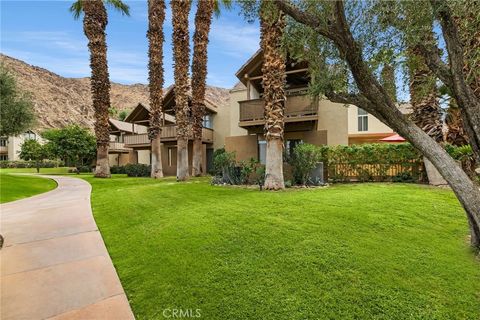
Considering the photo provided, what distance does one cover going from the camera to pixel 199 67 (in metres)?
19.3

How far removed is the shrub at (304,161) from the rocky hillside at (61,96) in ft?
288

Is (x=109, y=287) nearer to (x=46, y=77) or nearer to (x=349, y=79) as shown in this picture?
(x=349, y=79)

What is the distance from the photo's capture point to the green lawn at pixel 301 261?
3230 millimetres

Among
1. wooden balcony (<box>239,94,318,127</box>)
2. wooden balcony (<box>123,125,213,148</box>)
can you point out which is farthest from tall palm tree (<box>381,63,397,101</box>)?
wooden balcony (<box>123,125,213,148</box>)

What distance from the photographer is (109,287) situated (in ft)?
12.3

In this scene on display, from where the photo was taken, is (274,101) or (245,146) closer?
(274,101)

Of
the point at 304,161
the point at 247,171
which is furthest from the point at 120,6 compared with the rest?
the point at 304,161

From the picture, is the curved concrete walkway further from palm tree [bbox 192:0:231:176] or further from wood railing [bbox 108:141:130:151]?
wood railing [bbox 108:141:130:151]

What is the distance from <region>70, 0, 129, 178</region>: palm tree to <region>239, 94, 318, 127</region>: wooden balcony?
12.5 metres

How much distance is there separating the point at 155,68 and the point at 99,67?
4.94m

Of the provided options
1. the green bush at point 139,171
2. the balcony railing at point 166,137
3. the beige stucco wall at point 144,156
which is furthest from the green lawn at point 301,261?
the beige stucco wall at point 144,156

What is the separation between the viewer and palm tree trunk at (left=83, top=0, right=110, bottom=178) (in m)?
19.9
